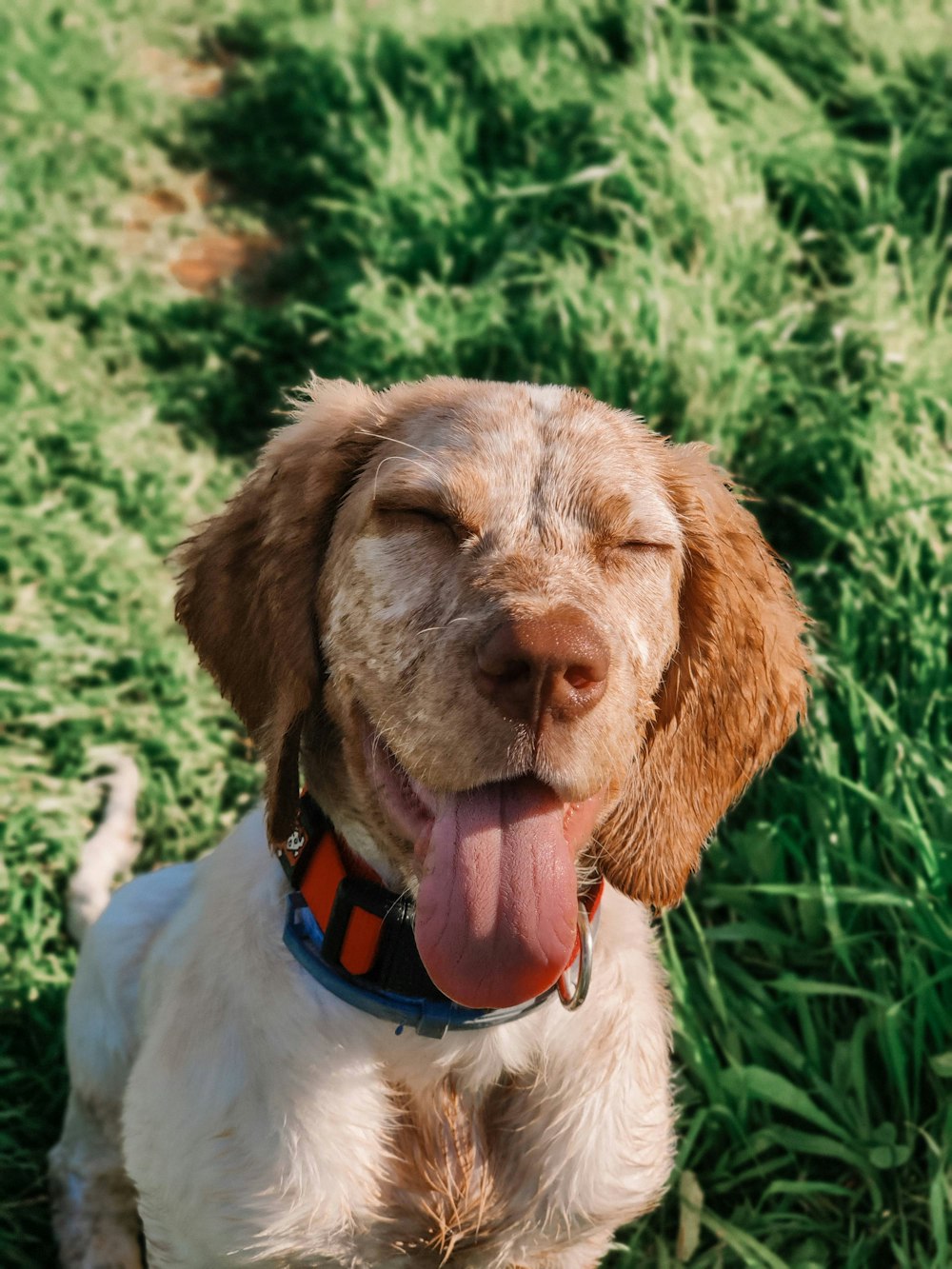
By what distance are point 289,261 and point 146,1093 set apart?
411 centimetres

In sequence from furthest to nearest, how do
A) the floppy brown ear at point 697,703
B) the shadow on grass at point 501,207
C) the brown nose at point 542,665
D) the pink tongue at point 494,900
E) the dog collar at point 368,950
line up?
1. the shadow on grass at point 501,207
2. the floppy brown ear at point 697,703
3. the dog collar at point 368,950
4. the pink tongue at point 494,900
5. the brown nose at point 542,665

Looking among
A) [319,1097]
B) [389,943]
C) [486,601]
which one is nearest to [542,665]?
[486,601]

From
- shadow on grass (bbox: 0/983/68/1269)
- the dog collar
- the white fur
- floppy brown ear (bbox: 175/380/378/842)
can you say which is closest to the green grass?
shadow on grass (bbox: 0/983/68/1269)

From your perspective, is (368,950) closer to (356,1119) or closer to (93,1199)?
(356,1119)

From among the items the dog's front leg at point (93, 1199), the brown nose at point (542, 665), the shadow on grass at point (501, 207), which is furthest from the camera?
the shadow on grass at point (501, 207)

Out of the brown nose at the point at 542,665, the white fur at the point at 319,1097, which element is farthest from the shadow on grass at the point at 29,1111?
the brown nose at the point at 542,665

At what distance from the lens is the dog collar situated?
1788 millimetres

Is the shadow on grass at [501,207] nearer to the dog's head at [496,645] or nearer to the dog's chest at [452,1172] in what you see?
the dog's head at [496,645]

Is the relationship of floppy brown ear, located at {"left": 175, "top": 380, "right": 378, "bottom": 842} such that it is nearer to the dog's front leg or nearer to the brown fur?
the brown fur

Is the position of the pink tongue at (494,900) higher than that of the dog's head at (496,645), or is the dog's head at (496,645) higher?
the dog's head at (496,645)

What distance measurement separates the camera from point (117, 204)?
5488 mm

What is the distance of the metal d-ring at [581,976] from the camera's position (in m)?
1.83

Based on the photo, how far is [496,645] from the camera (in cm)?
157

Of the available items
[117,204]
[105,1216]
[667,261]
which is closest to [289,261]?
[117,204]
